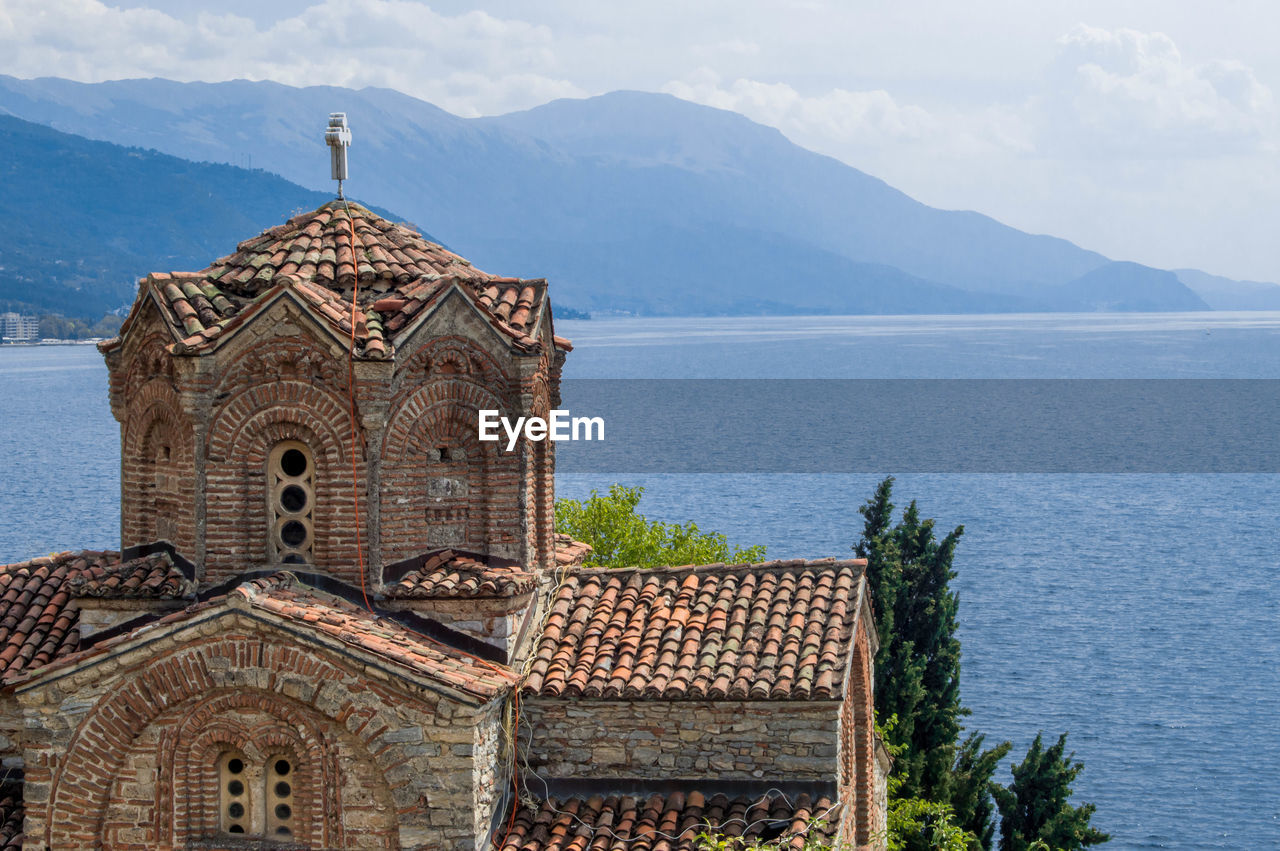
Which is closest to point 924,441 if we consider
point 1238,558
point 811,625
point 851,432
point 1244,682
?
point 851,432

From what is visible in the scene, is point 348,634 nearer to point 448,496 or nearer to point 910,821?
point 448,496

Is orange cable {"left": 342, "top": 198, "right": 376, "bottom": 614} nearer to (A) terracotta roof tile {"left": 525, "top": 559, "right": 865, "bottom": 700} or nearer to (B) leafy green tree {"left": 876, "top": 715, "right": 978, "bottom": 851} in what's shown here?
(A) terracotta roof tile {"left": 525, "top": 559, "right": 865, "bottom": 700}

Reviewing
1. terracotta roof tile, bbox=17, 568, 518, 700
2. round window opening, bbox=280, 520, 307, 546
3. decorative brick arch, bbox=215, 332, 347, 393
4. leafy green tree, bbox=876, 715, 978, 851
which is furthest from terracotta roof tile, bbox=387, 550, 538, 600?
leafy green tree, bbox=876, 715, 978, 851

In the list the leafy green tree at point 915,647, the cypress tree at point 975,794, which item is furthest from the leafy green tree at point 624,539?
the cypress tree at point 975,794

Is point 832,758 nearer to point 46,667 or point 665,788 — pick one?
point 665,788

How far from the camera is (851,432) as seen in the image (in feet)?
420

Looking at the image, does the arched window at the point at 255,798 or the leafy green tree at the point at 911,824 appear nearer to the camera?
the arched window at the point at 255,798

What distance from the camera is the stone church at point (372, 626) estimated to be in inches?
635

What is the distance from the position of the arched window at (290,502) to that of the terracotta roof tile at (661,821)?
4620mm

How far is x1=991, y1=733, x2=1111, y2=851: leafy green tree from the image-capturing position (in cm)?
2958

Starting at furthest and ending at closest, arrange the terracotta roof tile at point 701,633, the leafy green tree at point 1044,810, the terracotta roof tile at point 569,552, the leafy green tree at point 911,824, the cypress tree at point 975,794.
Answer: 1. the cypress tree at point 975,794
2. the leafy green tree at point 1044,810
3. the leafy green tree at point 911,824
4. the terracotta roof tile at point 569,552
5. the terracotta roof tile at point 701,633

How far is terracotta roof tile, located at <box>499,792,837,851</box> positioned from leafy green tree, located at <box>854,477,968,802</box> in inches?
523

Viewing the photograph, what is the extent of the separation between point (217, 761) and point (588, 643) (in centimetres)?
489

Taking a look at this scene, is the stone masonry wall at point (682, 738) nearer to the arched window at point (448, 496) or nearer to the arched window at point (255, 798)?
the arched window at point (448, 496)
